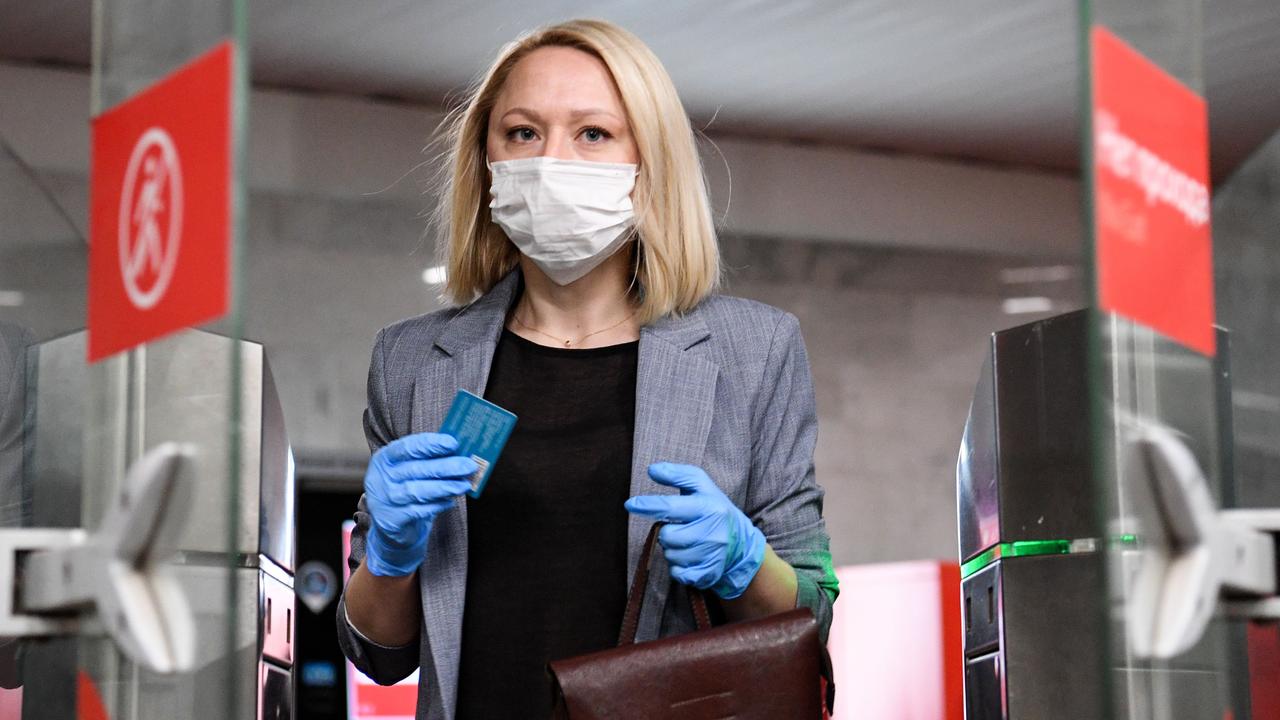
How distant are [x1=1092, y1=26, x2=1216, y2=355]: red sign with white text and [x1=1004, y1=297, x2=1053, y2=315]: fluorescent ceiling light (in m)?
5.50

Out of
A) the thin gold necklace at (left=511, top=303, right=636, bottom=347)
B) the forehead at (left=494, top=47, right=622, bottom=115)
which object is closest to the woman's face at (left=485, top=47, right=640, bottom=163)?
the forehead at (left=494, top=47, right=622, bottom=115)

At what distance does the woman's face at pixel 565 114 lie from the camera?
1.69 metres

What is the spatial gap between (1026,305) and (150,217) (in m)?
5.79

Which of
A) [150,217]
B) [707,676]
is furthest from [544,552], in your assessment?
[150,217]

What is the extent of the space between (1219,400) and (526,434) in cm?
77

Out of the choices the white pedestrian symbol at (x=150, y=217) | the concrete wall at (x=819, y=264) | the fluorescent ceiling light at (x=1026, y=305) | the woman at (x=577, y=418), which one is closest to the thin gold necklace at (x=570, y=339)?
the woman at (x=577, y=418)

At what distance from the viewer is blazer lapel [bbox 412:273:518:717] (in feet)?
5.21

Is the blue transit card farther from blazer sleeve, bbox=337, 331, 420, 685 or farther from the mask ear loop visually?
the mask ear loop

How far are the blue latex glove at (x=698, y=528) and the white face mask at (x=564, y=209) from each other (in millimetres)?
323

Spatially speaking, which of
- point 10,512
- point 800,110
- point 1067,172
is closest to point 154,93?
point 10,512

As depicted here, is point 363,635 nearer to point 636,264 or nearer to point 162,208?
point 636,264

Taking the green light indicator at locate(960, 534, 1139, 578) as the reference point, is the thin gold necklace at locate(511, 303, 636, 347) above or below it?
above

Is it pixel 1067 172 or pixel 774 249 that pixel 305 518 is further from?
pixel 1067 172

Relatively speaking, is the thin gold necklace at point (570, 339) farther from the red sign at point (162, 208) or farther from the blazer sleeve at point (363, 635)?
the red sign at point (162, 208)
